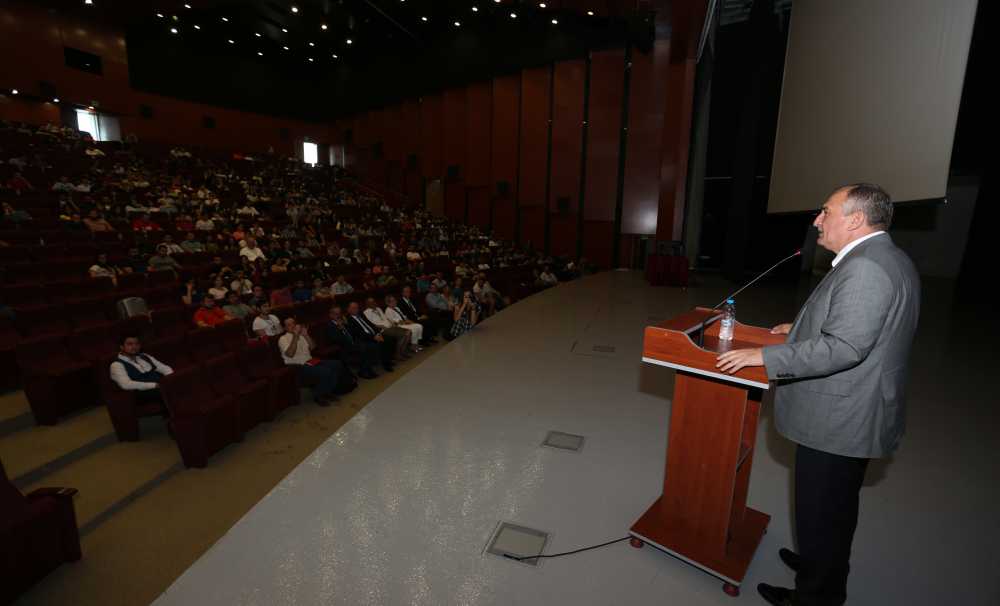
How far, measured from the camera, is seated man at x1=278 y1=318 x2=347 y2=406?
4.35 metres

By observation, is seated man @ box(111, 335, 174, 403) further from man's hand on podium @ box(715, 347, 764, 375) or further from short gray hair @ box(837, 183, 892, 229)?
short gray hair @ box(837, 183, 892, 229)

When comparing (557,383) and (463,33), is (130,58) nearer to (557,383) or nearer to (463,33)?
(463,33)

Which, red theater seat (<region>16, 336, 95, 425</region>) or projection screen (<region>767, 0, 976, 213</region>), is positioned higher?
projection screen (<region>767, 0, 976, 213</region>)

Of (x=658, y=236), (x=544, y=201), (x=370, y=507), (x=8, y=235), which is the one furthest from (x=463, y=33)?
(x=370, y=507)

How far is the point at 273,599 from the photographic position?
1.82 m

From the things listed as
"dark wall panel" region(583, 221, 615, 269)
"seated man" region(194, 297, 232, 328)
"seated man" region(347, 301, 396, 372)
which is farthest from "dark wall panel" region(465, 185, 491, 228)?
"seated man" region(194, 297, 232, 328)

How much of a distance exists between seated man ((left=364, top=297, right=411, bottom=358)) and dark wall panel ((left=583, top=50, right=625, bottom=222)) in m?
10.3

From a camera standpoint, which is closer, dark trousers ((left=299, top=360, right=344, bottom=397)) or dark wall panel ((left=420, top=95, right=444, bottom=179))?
dark trousers ((left=299, top=360, right=344, bottom=397))

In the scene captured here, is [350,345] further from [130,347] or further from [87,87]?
[87,87]

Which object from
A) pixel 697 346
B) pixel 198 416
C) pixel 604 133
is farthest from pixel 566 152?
pixel 697 346

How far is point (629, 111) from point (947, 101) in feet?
37.8

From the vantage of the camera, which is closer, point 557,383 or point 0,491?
point 0,491

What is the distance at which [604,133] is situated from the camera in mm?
14375

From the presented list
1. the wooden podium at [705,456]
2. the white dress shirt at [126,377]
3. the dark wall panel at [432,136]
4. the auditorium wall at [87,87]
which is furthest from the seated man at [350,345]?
the auditorium wall at [87,87]
